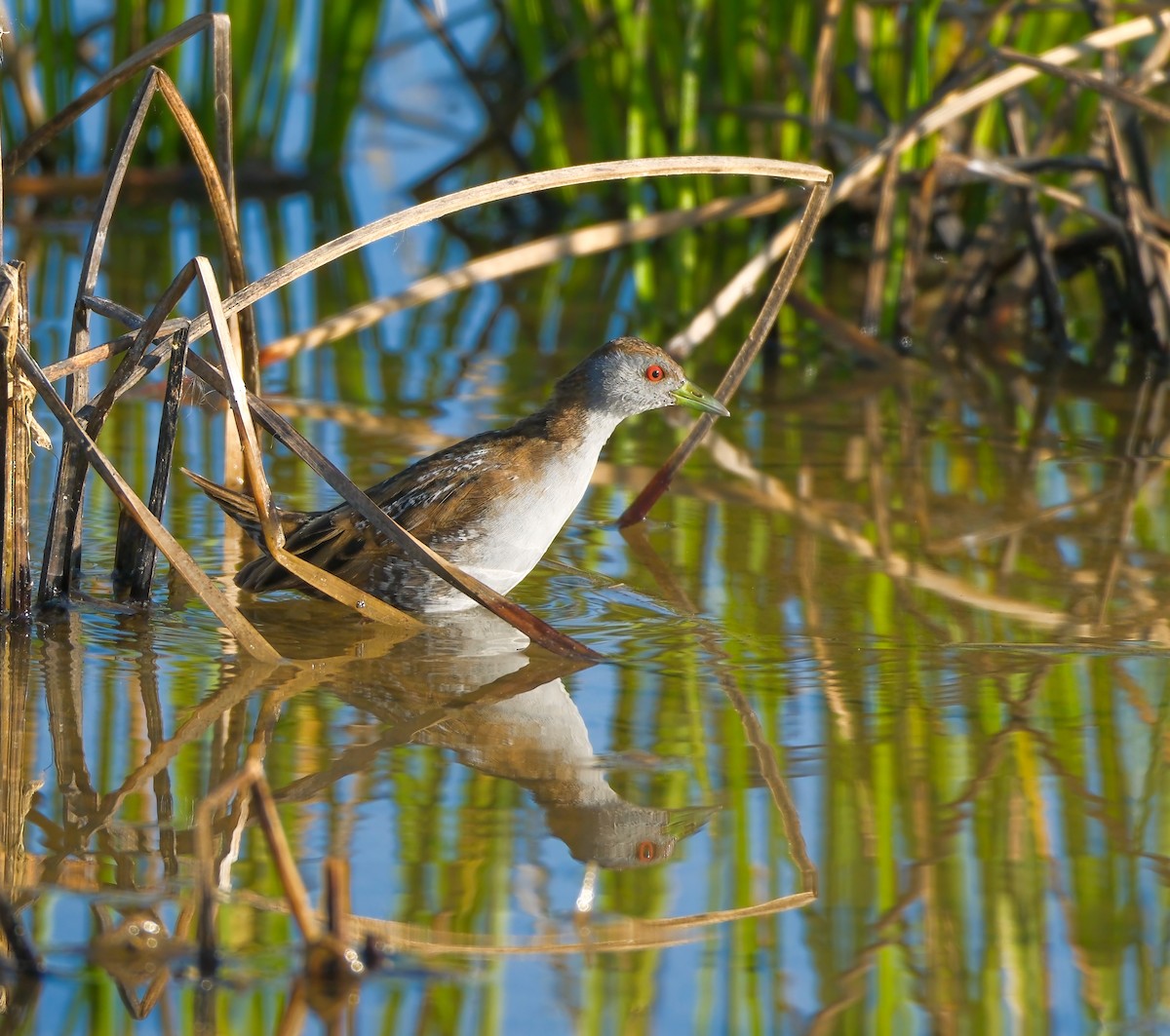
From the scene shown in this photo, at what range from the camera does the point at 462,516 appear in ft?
13.3

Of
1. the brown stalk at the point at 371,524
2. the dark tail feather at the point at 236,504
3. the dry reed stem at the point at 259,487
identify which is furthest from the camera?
the dark tail feather at the point at 236,504

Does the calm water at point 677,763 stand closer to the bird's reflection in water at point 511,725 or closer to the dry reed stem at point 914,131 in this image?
the bird's reflection in water at point 511,725

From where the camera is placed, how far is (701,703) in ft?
11.6

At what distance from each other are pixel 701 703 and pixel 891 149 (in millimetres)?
3324

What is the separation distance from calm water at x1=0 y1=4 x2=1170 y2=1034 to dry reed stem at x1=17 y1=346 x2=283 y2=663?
0.61 feet

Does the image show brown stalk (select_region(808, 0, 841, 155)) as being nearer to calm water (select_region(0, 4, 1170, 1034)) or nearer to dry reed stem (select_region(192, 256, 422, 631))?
calm water (select_region(0, 4, 1170, 1034))

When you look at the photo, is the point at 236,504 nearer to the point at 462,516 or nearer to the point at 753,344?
the point at 462,516

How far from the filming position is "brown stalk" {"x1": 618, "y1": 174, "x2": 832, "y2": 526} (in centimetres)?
437

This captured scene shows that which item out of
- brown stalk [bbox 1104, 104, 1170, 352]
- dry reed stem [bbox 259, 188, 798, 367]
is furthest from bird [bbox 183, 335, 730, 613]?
brown stalk [bbox 1104, 104, 1170, 352]

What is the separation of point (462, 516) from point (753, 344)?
98 cm

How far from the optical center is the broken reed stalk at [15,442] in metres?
3.42

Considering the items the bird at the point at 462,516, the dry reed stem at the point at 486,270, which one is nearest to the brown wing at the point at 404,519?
the bird at the point at 462,516

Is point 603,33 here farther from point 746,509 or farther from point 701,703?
point 701,703

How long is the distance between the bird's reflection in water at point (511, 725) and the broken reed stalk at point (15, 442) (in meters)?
0.75
